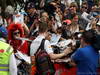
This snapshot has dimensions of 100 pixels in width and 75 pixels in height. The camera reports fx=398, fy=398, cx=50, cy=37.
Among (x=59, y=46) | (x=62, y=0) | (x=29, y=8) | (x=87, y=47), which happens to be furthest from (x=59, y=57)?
(x=62, y=0)

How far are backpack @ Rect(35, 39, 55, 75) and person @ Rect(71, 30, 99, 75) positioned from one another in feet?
3.09

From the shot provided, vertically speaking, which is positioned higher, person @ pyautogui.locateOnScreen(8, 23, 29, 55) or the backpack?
person @ pyautogui.locateOnScreen(8, 23, 29, 55)

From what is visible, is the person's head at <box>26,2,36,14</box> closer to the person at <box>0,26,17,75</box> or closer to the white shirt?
the white shirt

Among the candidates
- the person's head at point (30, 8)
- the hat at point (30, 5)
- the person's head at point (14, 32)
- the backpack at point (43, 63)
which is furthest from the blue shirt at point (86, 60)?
the hat at point (30, 5)

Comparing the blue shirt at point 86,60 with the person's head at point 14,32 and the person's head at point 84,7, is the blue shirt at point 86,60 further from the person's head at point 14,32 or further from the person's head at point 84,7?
the person's head at point 84,7

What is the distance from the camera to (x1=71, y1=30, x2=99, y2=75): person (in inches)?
261

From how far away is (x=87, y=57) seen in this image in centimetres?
665

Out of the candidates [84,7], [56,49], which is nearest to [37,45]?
[56,49]

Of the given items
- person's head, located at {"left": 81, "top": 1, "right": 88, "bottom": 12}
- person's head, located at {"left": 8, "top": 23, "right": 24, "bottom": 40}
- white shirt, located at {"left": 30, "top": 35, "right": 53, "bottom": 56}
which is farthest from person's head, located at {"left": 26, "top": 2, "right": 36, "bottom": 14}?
white shirt, located at {"left": 30, "top": 35, "right": 53, "bottom": 56}

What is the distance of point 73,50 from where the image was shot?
7332 millimetres

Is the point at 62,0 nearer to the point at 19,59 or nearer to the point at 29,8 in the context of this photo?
the point at 29,8

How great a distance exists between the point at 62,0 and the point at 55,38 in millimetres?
7131

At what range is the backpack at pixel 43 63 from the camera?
7.61 metres

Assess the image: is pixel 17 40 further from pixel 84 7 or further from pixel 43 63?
pixel 84 7
